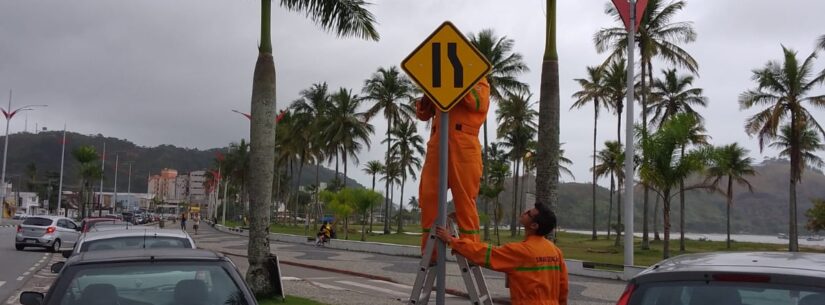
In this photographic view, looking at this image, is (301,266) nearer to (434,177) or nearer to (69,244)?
(69,244)

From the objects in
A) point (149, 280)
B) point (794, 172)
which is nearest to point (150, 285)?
point (149, 280)

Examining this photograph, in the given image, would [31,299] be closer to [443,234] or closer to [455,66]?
[443,234]

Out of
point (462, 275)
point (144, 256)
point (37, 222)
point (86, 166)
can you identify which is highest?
point (86, 166)

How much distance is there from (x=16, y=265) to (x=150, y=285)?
19.5 metres

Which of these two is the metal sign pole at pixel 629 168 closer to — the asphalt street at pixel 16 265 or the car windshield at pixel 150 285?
the asphalt street at pixel 16 265

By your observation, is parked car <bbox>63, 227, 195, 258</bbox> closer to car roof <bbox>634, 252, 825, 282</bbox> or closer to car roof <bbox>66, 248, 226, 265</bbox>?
car roof <bbox>66, 248, 226, 265</bbox>

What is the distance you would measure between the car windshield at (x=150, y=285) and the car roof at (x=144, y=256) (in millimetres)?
56

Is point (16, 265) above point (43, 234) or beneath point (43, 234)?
beneath

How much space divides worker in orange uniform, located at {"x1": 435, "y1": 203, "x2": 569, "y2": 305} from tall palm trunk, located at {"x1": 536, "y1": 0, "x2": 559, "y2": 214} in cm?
805

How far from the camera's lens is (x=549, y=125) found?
13.5m

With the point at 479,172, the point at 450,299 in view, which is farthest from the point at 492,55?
the point at 479,172

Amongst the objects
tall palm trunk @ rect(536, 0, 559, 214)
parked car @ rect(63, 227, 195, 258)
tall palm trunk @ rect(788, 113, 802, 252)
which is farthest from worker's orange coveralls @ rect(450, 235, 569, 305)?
tall palm trunk @ rect(788, 113, 802, 252)

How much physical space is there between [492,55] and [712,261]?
39.2 metres

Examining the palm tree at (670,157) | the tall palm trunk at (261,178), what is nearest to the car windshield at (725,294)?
the tall palm trunk at (261,178)
